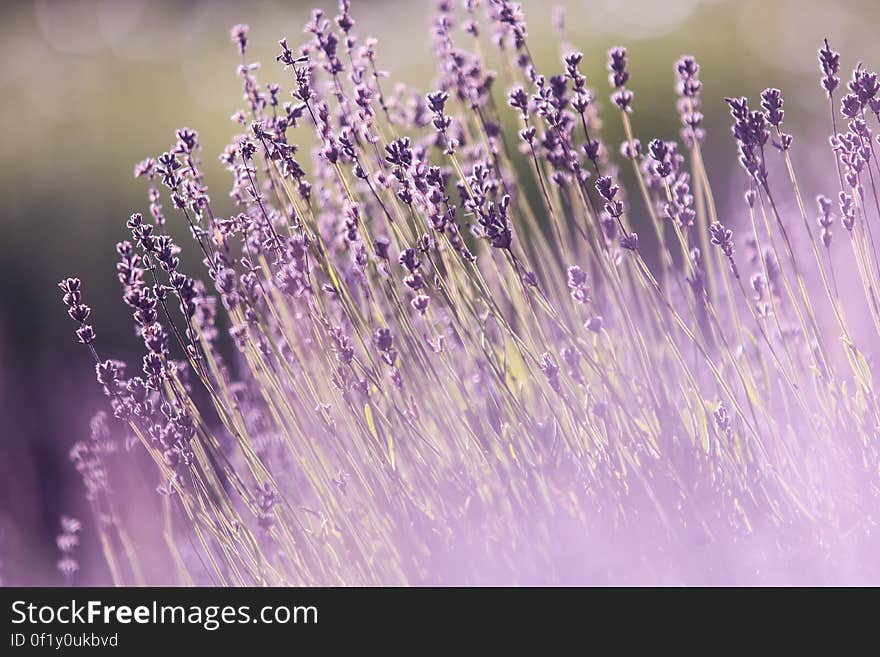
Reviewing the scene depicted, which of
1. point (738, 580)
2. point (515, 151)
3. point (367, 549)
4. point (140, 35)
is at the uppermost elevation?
point (140, 35)

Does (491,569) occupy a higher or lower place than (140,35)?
lower

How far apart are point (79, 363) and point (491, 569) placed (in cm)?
204

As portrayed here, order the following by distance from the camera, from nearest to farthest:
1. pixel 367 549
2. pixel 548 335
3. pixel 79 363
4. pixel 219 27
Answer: pixel 367 549
pixel 548 335
pixel 79 363
pixel 219 27

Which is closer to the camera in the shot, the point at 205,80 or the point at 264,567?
the point at 264,567

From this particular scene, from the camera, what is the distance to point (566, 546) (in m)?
1.49

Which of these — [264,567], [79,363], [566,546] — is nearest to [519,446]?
[566,546]

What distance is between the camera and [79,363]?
288 centimetres
